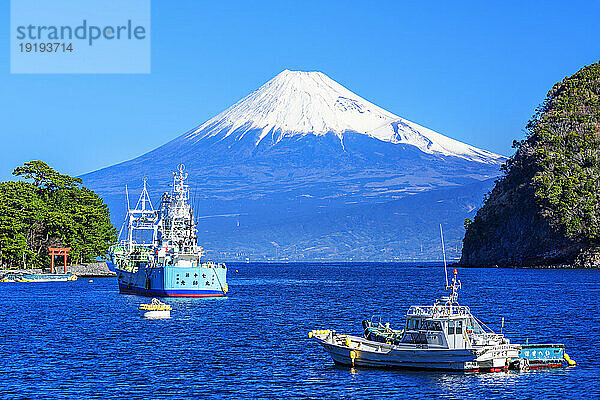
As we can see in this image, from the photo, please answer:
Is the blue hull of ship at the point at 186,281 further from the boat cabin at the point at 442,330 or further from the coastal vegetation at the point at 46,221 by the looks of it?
the boat cabin at the point at 442,330

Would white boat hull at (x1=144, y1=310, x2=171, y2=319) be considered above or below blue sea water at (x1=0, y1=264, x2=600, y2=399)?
above

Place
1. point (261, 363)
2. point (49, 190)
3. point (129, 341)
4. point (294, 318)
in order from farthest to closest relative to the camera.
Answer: point (49, 190)
point (294, 318)
point (129, 341)
point (261, 363)

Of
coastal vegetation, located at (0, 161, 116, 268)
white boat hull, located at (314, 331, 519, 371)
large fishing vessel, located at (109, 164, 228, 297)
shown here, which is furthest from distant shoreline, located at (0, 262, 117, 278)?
white boat hull, located at (314, 331, 519, 371)

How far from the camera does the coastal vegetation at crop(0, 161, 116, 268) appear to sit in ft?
548

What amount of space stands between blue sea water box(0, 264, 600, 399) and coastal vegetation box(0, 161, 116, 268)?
4787 cm

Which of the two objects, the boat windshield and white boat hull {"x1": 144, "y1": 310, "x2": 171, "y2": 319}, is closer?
the boat windshield

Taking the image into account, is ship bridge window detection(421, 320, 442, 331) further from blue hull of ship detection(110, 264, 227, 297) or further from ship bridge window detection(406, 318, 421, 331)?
blue hull of ship detection(110, 264, 227, 297)

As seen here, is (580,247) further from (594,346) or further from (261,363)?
(261,363)

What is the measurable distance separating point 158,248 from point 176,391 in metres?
74.2

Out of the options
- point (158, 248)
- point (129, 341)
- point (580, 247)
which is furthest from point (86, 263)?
point (129, 341)

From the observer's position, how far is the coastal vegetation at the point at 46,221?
6574 inches

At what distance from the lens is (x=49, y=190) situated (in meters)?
194

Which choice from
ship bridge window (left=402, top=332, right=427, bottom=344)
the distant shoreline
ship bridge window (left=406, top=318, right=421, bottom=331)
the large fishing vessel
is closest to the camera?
ship bridge window (left=402, top=332, right=427, bottom=344)

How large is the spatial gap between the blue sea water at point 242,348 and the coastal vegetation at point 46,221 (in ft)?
157
